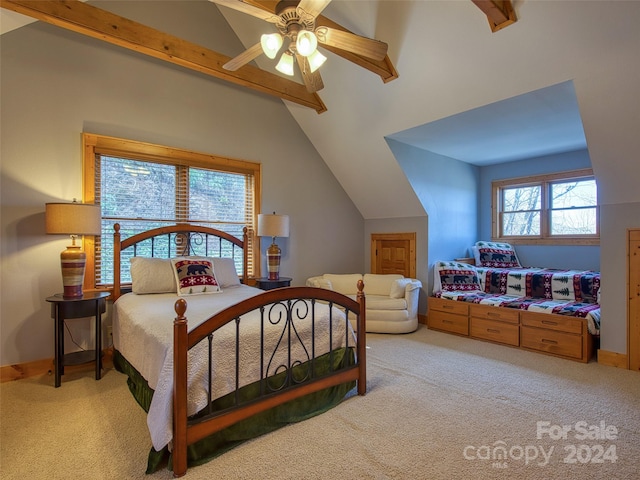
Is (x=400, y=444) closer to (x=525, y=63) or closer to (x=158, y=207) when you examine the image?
(x=525, y=63)

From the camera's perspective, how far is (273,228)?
13.2ft

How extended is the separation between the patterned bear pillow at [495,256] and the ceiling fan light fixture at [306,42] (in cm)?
421

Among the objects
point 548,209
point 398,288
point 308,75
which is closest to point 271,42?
point 308,75

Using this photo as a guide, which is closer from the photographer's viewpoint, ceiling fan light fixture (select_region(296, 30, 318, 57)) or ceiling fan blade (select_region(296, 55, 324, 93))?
ceiling fan light fixture (select_region(296, 30, 318, 57))

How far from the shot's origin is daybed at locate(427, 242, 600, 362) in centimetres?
336

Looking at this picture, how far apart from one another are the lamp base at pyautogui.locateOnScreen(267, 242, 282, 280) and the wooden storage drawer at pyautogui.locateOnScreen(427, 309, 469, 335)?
7.14 ft

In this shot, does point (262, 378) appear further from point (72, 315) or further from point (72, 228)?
point (72, 228)

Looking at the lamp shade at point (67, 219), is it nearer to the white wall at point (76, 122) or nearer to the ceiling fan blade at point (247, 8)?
the white wall at point (76, 122)

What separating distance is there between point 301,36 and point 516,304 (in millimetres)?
3495

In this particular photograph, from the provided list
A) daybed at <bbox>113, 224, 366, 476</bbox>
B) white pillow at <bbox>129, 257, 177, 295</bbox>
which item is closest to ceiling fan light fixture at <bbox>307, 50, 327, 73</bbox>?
daybed at <bbox>113, 224, 366, 476</bbox>

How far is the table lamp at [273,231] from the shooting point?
402cm

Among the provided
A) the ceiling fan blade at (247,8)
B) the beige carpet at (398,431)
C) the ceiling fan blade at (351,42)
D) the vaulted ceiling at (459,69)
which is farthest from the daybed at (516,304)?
the ceiling fan blade at (247,8)

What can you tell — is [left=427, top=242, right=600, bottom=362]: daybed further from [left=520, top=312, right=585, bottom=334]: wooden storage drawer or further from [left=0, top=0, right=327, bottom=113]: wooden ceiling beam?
[left=0, top=0, right=327, bottom=113]: wooden ceiling beam

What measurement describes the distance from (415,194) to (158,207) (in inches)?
127
